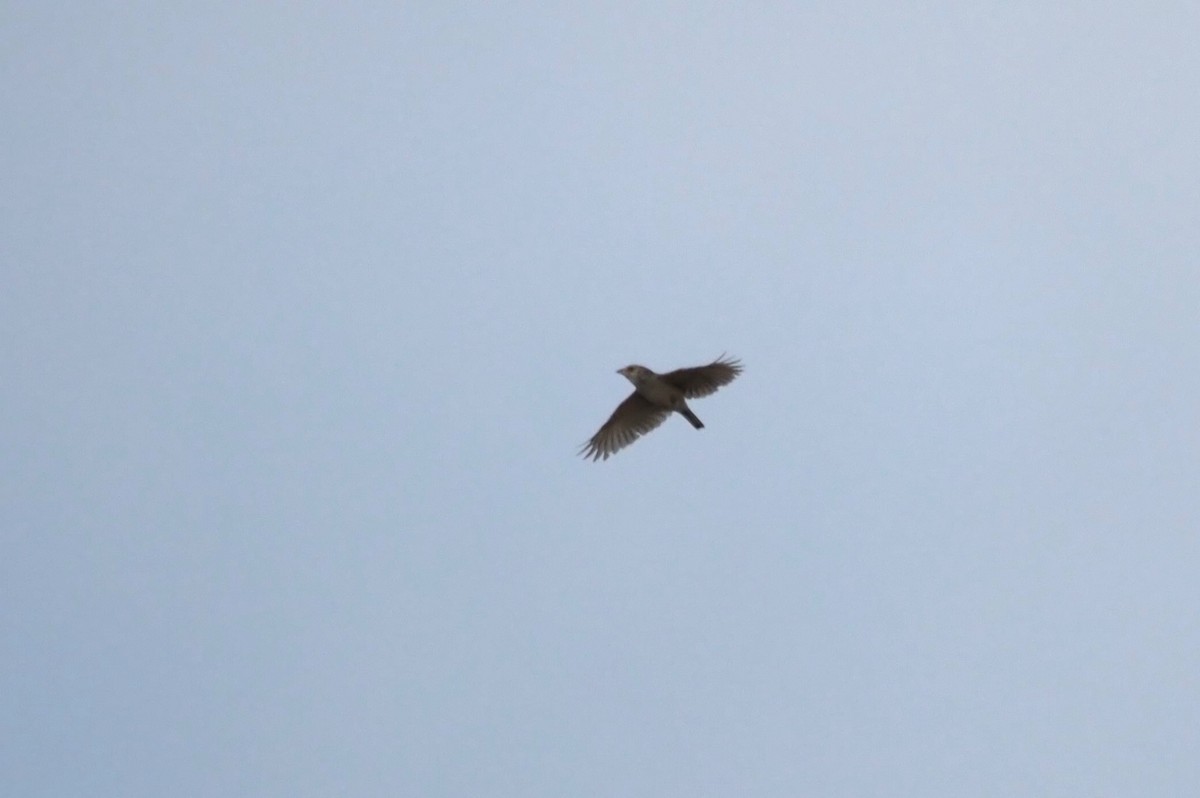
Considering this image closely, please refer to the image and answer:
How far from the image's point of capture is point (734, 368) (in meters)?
37.4

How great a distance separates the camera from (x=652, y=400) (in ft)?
125

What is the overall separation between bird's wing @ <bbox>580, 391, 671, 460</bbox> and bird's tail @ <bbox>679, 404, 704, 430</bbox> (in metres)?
0.75

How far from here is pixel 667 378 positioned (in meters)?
37.3

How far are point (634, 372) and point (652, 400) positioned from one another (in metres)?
1.25

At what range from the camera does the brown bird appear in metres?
37.2

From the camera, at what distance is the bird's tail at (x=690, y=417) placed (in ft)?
123

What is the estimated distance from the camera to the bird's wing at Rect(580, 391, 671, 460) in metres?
38.5

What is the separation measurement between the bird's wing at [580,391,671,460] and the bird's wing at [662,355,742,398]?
3.40ft

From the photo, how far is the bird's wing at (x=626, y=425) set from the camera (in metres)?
38.5

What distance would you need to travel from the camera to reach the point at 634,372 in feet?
122

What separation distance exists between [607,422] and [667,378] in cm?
241

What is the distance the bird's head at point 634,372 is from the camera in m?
37.1

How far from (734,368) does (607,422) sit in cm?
362

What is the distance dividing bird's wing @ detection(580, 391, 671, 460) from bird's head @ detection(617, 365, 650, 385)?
1.04 metres
